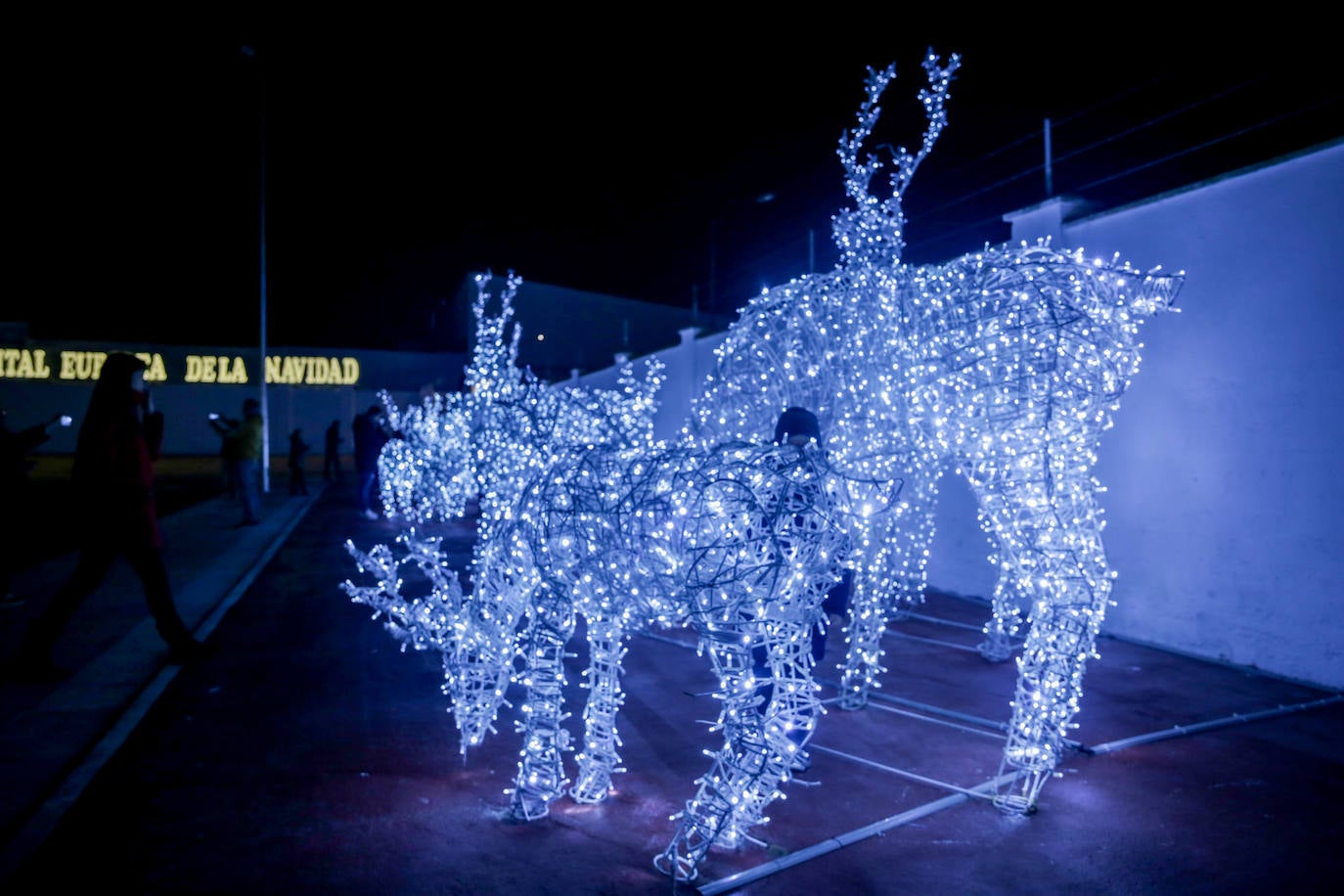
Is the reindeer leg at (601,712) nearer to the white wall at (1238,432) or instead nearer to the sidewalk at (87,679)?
the sidewalk at (87,679)

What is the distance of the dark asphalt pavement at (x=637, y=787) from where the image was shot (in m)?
3.18

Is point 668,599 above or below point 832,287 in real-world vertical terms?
below

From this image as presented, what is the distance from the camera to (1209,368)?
19.4 feet

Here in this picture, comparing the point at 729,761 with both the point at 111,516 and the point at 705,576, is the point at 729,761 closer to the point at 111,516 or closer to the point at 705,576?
the point at 705,576

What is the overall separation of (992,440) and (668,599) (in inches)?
68.0

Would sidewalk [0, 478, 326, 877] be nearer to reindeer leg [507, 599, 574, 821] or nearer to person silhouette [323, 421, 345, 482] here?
reindeer leg [507, 599, 574, 821]

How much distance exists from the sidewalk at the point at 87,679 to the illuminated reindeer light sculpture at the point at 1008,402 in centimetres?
359

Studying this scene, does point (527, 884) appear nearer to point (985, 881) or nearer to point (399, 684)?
point (985, 881)

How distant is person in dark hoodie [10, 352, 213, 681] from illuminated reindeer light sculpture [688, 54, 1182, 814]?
4.07 meters

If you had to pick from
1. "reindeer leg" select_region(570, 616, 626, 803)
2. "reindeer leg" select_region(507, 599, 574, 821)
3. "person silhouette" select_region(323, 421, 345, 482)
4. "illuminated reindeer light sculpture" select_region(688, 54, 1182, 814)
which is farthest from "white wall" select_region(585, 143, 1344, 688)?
"person silhouette" select_region(323, 421, 345, 482)

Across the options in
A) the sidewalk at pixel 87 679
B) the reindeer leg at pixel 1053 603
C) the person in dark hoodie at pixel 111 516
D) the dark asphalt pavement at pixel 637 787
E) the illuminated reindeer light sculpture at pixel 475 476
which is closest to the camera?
the dark asphalt pavement at pixel 637 787

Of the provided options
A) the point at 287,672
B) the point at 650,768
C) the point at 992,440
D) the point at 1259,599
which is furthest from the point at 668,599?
the point at 1259,599

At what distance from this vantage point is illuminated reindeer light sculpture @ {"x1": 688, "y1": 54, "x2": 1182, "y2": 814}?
3.83 metres

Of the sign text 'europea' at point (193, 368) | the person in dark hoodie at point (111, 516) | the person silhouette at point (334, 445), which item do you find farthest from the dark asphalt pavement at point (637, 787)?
the sign text 'europea' at point (193, 368)
